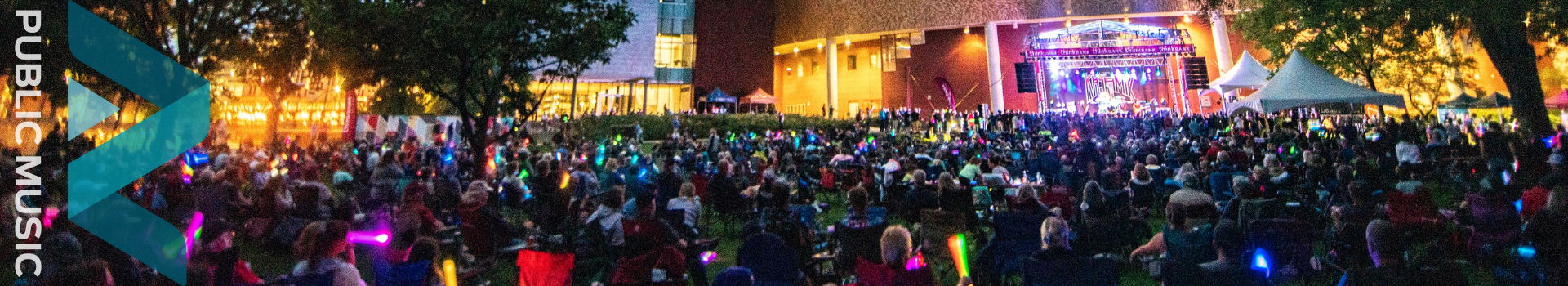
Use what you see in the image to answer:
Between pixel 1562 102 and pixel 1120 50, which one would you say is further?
pixel 1120 50

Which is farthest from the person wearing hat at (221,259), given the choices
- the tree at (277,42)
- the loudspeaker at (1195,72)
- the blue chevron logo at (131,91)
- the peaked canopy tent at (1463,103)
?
the loudspeaker at (1195,72)


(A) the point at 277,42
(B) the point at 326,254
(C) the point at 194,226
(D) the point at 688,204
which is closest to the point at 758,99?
(A) the point at 277,42

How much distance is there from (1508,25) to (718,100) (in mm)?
30431

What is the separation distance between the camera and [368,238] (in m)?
5.35

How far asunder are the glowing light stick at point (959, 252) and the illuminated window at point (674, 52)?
118 ft

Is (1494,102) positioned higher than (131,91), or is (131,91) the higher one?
(1494,102)

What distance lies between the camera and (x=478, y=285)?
614cm

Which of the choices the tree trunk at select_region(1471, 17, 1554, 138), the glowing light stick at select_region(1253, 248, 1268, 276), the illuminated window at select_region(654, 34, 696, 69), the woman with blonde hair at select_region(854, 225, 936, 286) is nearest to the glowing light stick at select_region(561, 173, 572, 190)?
the woman with blonde hair at select_region(854, 225, 936, 286)

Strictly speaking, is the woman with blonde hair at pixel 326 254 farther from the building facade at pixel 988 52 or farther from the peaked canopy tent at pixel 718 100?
the peaked canopy tent at pixel 718 100

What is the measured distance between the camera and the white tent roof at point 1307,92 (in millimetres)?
12305

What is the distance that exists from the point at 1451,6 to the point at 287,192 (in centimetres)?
1548

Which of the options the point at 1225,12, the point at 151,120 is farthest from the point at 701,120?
the point at 1225,12

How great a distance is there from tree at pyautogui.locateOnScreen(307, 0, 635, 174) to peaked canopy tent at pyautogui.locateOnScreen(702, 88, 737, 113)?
26.7m

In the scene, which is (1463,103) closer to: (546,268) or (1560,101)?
(1560,101)
